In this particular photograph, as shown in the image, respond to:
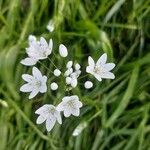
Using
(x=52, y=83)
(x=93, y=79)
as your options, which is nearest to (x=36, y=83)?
(x=52, y=83)

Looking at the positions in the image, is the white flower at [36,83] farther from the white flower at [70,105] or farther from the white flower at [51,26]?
the white flower at [51,26]

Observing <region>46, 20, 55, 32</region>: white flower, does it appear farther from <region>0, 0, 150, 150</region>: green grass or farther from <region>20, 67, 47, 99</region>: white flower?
<region>20, 67, 47, 99</region>: white flower

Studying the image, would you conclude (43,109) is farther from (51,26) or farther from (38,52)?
(51,26)

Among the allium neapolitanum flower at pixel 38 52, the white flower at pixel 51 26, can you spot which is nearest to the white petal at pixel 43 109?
the allium neapolitanum flower at pixel 38 52

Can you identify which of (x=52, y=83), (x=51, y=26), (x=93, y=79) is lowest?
(x=93, y=79)

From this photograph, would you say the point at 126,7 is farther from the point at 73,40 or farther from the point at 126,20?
the point at 73,40

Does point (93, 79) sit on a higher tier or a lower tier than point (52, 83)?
lower

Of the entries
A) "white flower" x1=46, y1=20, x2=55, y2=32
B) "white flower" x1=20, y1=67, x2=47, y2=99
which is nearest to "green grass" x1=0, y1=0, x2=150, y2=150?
"white flower" x1=46, y1=20, x2=55, y2=32

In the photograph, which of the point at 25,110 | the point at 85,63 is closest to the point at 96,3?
the point at 85,63

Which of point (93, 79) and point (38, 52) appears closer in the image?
point (38, 52)
